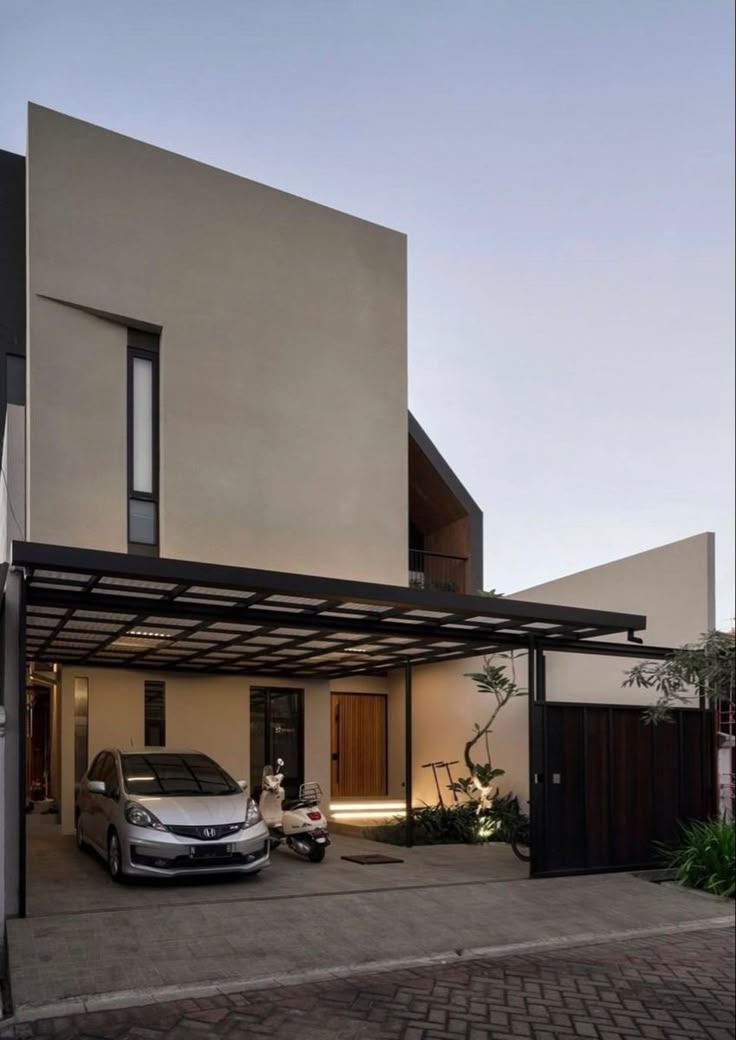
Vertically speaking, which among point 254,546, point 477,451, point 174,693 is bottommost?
point 174,693

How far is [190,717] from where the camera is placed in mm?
16344

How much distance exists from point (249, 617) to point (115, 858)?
292cm

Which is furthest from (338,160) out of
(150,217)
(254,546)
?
(254,546)

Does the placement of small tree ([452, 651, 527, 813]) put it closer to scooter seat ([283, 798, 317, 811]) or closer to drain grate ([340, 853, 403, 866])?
drain grate ([340, 853, 403, 866])

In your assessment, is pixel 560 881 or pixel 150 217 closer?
pixel 560 881

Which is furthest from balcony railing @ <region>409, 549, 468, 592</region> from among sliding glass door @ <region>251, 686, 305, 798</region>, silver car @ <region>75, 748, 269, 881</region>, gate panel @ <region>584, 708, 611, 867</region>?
silver car @ <region>75, 748, 269, 881</region>

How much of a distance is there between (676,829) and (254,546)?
7.06 m

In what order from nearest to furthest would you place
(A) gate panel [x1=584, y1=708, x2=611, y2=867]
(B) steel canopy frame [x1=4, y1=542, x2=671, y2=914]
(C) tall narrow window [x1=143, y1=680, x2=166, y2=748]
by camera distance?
(B) steel canopy frame [x1=4, y1=542, x2=671, y2=914]
(A) gate panel [x1=584, y1=708, x2=611, y2=867]
(C) tall narrow window [x1=143, y1=680, x2=166, y2=748]

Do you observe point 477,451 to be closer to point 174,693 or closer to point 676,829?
point 174,693

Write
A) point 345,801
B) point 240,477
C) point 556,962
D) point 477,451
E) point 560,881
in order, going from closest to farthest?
1. point 556,962
2. point 560,881
3. point 240,477
4. point 345,801
5. point 477,451

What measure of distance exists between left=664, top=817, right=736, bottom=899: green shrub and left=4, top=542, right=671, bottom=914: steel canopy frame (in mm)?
2319

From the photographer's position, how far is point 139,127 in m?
14.3

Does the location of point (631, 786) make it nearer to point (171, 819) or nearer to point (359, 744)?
point (171, 819)

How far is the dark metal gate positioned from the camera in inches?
454
